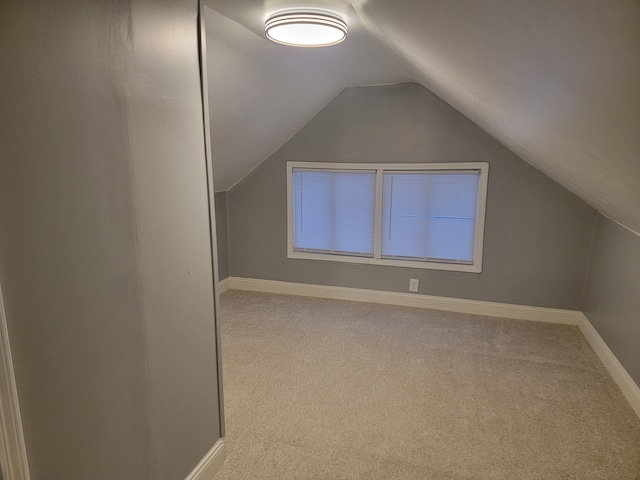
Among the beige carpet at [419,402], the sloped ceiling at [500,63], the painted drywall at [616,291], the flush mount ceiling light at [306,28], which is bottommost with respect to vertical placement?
the beige carpet at [419,402]

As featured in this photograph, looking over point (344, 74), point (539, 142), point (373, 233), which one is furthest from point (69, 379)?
point (373, 233)

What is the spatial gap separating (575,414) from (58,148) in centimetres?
273

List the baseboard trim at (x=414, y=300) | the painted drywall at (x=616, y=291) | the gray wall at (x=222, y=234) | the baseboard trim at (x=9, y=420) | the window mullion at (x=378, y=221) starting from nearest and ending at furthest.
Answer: the baseboard trim at (x=9, y=420), the painted drywall at (x=616, y=291), the baseboard trim at (x=414, y=300), the window mullion at (x=378, y=221), the gray wall at (x=222, y=234)

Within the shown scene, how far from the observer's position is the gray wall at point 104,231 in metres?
0.98

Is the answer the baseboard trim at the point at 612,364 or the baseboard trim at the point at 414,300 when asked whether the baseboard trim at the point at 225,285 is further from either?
the baseboard trim at the point at 612,364

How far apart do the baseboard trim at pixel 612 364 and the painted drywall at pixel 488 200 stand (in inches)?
11.3

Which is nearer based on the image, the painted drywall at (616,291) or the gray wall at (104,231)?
the gray wall at (104,231)

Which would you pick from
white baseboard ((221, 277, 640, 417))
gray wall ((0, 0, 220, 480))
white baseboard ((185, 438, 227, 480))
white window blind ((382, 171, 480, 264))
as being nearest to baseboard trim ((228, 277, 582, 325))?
white baseboard ((221, 277, 640, 417))

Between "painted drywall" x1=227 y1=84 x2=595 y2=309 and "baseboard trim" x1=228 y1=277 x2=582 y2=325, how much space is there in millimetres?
60

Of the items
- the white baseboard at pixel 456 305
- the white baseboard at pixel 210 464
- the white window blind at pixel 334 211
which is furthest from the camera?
the white window blind at pixel 334 211

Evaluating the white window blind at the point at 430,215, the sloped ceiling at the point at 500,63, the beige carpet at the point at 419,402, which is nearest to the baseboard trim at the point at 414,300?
the beige carpet at the point at 419,402

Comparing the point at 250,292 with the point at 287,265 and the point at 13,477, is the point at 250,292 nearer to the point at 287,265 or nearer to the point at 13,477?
the point at 287,265

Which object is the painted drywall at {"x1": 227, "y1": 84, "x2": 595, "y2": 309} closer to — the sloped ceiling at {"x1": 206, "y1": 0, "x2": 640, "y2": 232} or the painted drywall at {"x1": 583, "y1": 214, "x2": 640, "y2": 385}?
the painted drywall at {"x1": 583, "y1": 214, "x2": 640, "y2": 385}

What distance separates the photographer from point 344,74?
127 inches
